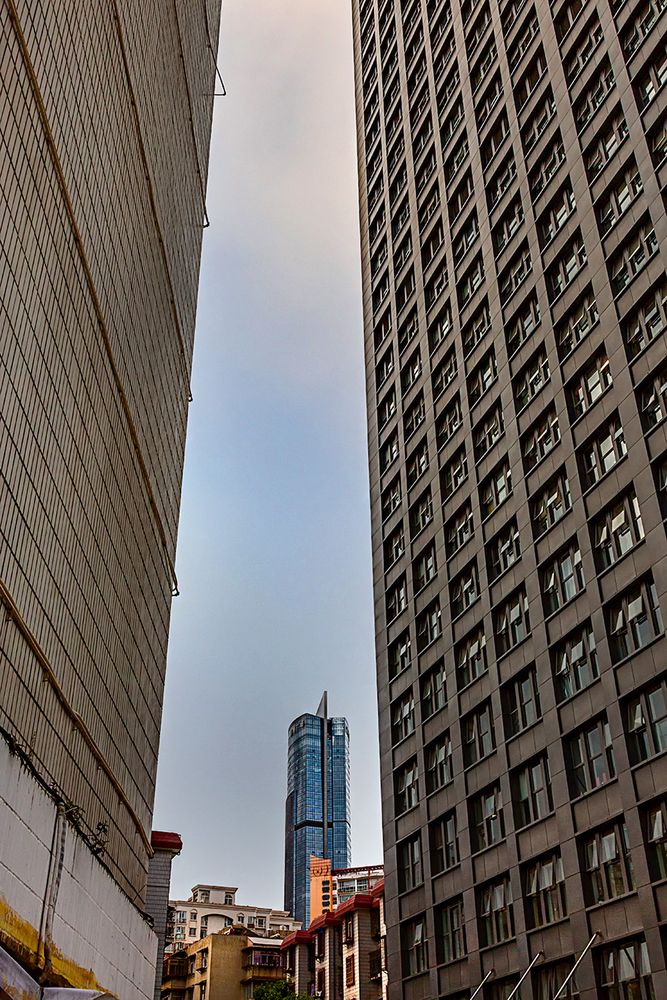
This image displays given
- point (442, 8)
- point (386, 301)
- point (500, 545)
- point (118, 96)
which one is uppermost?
point (442, 8)

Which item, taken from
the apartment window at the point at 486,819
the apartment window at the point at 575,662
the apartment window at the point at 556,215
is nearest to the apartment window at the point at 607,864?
the apartment window at the point at 575,662

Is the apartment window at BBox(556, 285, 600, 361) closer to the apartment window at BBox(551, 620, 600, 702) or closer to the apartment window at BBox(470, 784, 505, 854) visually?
the apartment window at BBox(551, 620, 600, 702)

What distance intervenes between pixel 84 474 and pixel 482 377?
23.8m

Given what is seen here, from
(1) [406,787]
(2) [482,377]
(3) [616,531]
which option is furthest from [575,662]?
(2) [482,377]

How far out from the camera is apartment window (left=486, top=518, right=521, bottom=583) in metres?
45.4

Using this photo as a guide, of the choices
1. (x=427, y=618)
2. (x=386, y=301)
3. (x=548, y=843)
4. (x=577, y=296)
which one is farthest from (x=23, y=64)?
(x=386, y=301)

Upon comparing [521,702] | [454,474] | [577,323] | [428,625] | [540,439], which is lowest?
[521,702]

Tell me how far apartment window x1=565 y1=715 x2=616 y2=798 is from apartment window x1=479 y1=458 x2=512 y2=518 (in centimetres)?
1256

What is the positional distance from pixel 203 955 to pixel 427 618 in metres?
81.3

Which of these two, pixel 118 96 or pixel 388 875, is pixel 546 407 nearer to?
pixel 118 96

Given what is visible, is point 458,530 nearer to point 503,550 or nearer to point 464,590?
point 464,590

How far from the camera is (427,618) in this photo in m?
54.5

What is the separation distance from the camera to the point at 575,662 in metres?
38.6

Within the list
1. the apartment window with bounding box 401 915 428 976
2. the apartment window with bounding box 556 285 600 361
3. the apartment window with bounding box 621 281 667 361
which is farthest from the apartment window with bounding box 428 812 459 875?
the apartment window with bounding box 621 281 667 361
